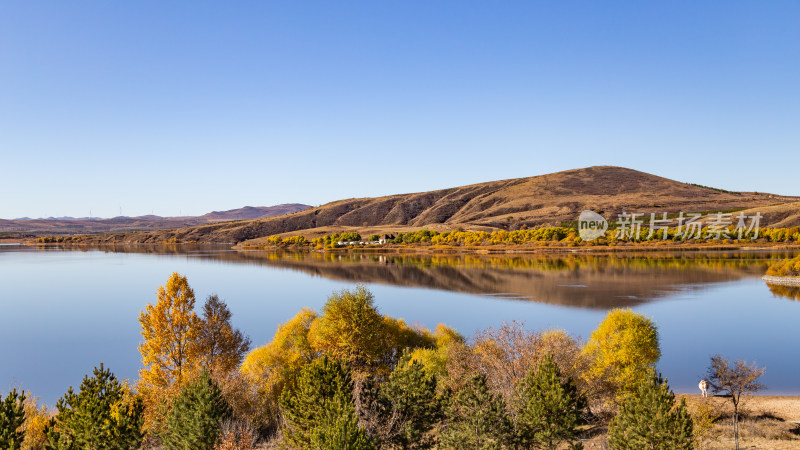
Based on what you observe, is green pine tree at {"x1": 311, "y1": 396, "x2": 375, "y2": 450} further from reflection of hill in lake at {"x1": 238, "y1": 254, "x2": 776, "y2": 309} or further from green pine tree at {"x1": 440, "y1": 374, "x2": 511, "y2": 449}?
reflection of hill in lake at {"x1": 238, "y1": 254, "x2": 776, "y2": 309}

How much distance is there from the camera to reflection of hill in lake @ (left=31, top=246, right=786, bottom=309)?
2459 inches

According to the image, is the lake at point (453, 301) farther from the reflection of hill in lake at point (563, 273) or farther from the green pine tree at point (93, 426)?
the green pine tree at point (93, 426)

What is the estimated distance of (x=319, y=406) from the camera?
18.3 m

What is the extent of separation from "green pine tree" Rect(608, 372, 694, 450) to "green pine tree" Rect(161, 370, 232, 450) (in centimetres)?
1348

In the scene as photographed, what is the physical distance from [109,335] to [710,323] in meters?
52.5

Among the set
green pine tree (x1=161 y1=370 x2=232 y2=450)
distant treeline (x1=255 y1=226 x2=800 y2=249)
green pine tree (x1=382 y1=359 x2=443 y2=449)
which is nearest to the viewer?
green pine tree (x1=161 y1=370 x2=232 y2=450)

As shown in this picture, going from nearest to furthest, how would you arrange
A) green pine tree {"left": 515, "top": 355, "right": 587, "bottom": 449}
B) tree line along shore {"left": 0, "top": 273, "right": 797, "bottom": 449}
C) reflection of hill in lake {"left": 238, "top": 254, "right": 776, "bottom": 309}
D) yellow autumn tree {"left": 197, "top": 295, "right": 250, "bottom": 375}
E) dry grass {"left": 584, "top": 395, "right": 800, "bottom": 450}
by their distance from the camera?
tree line along shore {"left": 0, "top": 273, "right": 797, "bottom": 449}, green pine tree {"left": 515, "top": 355, "right": 587, "bottom": 449}, dry grass {"left": 584, "top": 395, "right": 800, "bottom": 450}, yellow autumn tree {"left": 197, "top": 295, "right": 250, "bottom": 375}, reflection of hill in lake {"left": 238, "top": 254, "right": 776, "bottom": 309}

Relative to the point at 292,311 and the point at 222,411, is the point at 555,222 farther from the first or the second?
the point at 222,411

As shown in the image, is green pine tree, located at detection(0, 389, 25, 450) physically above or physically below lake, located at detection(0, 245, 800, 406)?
above

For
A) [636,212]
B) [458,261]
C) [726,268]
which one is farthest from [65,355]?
[636,212]

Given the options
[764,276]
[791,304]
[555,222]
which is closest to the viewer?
[791,304]

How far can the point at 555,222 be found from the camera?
6658 inches

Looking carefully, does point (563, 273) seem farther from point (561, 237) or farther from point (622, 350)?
point (561, 237)

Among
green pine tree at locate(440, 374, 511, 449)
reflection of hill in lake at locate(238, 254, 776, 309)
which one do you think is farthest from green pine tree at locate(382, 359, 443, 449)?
reflection of hill in lake at locate(238, 254, 776, 309)
